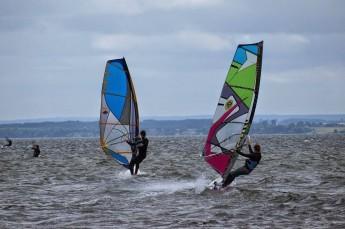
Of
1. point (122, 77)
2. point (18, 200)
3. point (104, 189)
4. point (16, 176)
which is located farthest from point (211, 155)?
point (16, 176)

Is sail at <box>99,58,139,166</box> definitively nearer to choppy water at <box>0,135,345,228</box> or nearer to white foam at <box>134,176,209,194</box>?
choppy water at <box>0,135,345,228</box>

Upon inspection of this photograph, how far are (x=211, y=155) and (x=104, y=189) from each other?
11.8ft

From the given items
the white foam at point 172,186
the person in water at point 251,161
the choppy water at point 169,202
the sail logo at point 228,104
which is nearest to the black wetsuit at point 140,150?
the choppy water at point 169,202

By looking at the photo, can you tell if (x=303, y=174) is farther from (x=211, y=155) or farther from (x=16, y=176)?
(x=16, y=176)

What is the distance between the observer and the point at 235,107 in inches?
838

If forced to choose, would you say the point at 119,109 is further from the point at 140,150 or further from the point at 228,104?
the point at 228,104

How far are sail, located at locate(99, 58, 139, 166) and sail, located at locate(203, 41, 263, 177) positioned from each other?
21.1ft

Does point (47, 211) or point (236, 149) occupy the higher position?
point (236, 149)

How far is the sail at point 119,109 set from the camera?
27.6 metres

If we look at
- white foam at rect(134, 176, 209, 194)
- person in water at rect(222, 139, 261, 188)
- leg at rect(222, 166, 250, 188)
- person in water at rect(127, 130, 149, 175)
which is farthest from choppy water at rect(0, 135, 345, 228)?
person in water at rect(127, 130, 149, 175)

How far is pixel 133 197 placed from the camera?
20.8 metres

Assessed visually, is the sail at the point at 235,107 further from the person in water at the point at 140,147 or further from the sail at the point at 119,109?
the sail at the point at 119,109

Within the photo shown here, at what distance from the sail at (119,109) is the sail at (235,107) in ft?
21.1

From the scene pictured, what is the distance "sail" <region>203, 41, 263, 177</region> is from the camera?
2098cm
